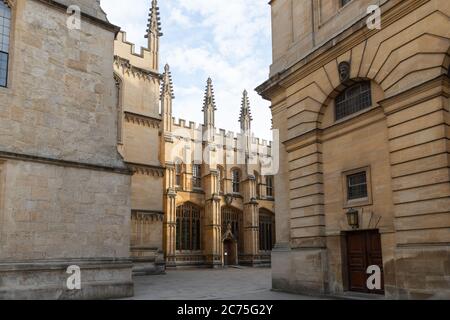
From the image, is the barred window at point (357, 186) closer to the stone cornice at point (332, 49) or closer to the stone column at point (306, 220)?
the stone column at point (306, 220)

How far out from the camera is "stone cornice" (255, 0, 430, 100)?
12.4m

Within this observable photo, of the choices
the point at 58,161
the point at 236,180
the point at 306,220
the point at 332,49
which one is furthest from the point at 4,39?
the point at 236,180

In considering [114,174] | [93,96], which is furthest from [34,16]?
[114,174]

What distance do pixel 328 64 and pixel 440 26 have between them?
172 inches

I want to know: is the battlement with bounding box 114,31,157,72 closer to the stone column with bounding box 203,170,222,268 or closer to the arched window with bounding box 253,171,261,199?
the stone column with bounding box 203,170,222,268

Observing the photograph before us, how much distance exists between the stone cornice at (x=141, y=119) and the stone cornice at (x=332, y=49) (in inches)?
568

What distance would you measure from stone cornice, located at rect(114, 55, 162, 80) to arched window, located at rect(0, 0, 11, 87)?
1633 cm

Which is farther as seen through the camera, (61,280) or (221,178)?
(221,178)

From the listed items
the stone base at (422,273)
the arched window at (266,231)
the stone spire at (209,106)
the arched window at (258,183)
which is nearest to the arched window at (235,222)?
the arched window at (266,231)

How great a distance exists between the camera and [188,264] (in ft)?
126

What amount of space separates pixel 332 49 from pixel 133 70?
19.5 m

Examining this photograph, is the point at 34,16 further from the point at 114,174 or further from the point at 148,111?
the point at 148,111

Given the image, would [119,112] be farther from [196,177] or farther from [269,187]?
[269,187]

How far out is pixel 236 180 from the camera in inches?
1822
